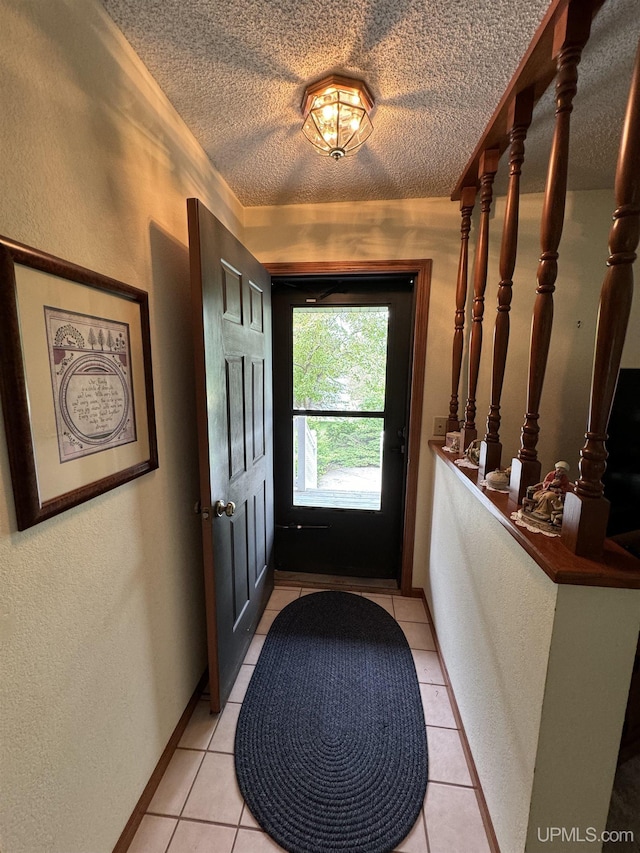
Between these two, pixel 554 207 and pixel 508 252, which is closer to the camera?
pixel 554 207

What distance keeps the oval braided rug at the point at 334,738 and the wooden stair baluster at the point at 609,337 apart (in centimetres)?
114

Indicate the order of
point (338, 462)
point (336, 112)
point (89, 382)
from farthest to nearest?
point (338, 462) → point (336, 112) → point (89, 382)

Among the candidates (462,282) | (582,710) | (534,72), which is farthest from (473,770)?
(534,72)

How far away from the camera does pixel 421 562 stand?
2.18 meters

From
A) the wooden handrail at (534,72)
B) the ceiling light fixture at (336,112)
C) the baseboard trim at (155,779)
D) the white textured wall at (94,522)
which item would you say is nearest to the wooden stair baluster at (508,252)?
the wooden handrail at (534,72)

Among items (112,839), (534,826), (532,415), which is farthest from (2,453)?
(534,826)

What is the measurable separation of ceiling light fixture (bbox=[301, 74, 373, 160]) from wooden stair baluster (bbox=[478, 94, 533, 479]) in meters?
0.50

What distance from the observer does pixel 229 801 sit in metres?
1.16

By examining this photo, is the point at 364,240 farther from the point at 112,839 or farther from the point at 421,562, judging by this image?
the point at 112,839

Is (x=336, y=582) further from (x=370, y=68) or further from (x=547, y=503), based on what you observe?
(x=370, y=68)

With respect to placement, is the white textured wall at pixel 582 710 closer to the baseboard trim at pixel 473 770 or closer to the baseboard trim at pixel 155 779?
the baseboard trim at pixel 473 770

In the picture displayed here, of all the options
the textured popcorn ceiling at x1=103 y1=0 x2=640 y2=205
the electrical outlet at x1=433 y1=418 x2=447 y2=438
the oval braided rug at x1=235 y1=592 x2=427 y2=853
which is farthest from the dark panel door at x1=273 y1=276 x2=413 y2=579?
the textured popcorn ceiling at x1=103 y1=0 x2=640 y2=205

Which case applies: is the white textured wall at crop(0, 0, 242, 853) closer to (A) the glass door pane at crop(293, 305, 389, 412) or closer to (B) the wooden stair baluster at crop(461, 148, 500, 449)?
(A) the glass door pane at crop(293, 305, 389, 412)

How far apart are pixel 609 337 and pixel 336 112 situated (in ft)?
3.68
